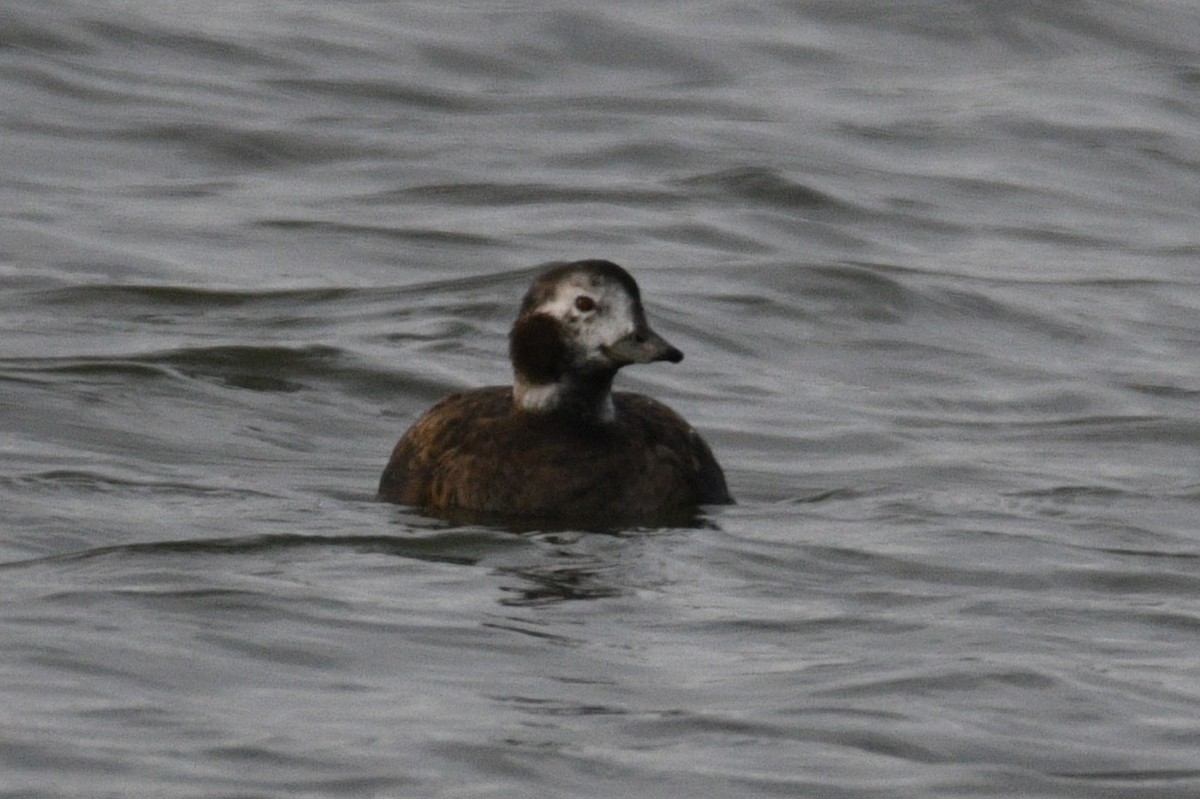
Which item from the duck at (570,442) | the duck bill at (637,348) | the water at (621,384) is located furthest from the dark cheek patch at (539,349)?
the water at (621,384)

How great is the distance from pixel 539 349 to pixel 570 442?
369 mm

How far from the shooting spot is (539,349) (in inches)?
468

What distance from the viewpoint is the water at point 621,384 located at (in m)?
8.84

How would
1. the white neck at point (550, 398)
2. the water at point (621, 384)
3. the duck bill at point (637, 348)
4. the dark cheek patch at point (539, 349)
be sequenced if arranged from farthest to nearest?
the white neck at point (550, 398) → the dark cheek patch at point (539, 349) → the duck bill at point (637, 348) → the water at point (621, 384)

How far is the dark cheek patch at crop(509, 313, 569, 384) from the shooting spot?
38.9 ft

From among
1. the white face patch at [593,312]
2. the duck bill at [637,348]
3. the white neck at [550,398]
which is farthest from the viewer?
the white neck at [550,398]

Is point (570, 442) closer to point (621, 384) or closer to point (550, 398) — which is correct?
point (550, 398)

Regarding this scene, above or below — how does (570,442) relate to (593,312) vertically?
below

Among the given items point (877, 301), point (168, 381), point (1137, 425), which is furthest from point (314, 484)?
point (877, 301)

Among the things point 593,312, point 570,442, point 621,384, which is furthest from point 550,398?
point 621,384

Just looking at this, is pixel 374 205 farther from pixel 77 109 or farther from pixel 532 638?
pixel 532 638

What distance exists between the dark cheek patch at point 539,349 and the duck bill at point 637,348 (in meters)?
0.22

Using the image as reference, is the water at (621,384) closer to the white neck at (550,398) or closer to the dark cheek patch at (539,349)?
the white neck at (550,398)

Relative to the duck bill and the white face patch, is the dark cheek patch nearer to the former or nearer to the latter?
the white face patch
